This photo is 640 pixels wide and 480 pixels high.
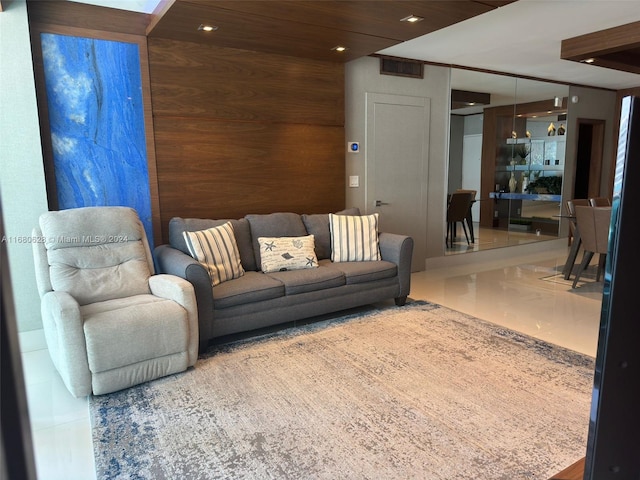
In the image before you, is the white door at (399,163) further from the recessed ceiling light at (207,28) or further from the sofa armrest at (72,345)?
the sofa armrest at (72,345)

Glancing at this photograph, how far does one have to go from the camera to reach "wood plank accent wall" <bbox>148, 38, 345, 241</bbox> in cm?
398

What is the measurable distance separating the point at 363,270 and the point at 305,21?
6.97 ft

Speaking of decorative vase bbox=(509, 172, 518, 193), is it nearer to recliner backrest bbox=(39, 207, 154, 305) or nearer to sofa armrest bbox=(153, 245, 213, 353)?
sofa armrest bbox=(153, 245, 213, 353)

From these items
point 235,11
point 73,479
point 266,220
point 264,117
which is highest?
point 235,11

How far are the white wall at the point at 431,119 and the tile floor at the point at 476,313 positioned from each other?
653 millimetres

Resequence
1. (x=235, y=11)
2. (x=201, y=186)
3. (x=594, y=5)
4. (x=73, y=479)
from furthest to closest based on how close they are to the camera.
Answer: (x=201, y=186)
(x=594, y=5)
(x=235, y=11)
(x=73, y=479)

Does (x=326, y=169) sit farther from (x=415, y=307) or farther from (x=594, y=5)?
(x=594, y=5)

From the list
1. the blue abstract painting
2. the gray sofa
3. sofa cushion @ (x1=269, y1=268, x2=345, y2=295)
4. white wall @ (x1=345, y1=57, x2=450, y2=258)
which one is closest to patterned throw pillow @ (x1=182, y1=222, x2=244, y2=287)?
the gray sofa

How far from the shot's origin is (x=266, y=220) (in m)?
4.21

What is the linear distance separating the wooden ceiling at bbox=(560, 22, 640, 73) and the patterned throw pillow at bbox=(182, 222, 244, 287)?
161 inches

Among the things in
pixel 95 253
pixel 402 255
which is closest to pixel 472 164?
pixel 402 255

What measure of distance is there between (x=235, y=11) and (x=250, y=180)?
62.9 inches

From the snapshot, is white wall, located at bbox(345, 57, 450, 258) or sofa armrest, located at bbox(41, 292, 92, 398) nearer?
sofa armrest, located at bbox(41, 292, 92, 398)

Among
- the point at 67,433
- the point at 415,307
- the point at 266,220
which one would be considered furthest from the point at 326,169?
the point at 67,433
